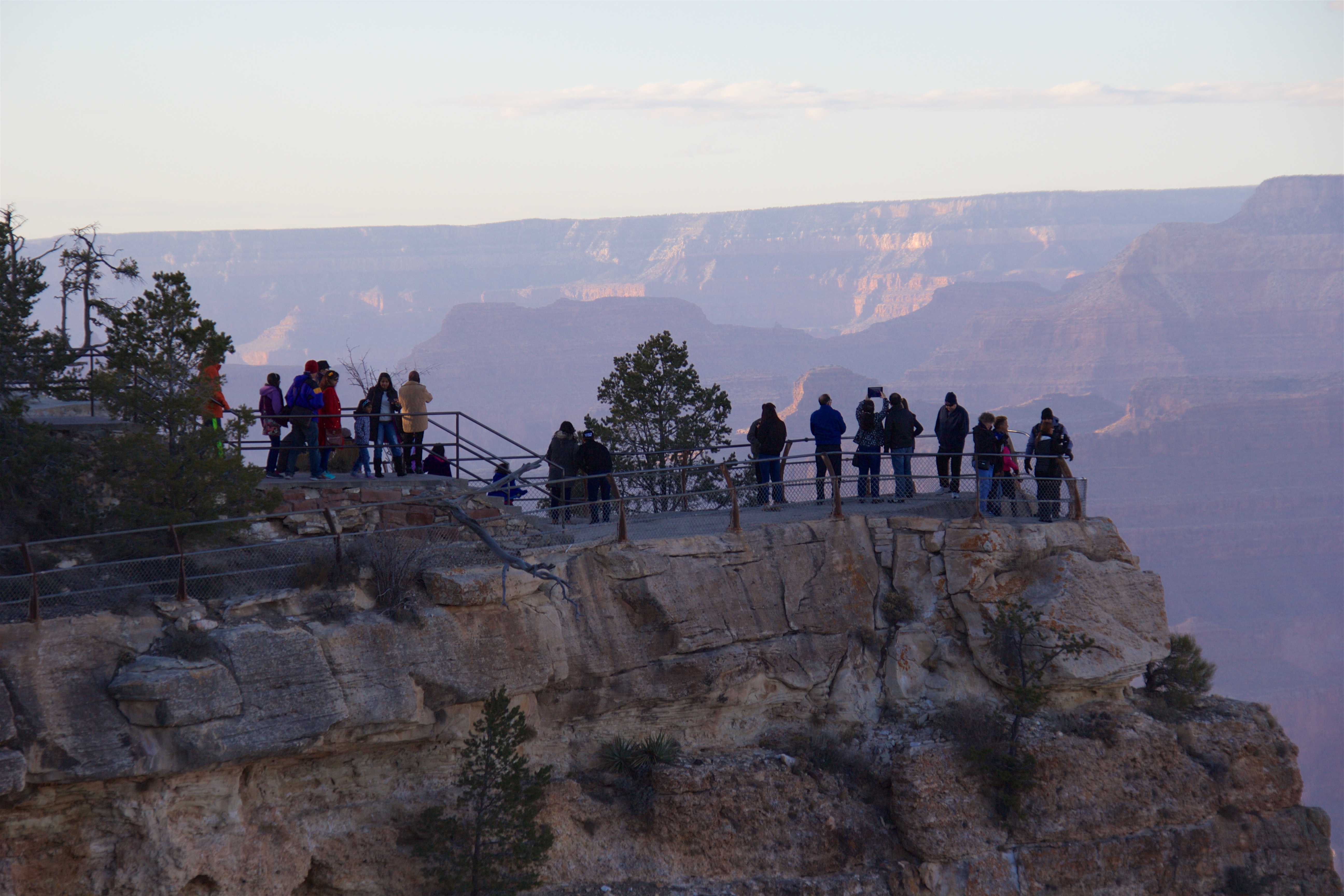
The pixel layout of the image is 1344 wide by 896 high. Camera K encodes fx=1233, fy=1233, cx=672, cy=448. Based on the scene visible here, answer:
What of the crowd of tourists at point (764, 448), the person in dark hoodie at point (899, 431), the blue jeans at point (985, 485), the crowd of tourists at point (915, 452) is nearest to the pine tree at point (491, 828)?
the crowd of tourists at point (764, 448)

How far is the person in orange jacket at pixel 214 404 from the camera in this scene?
1809 cm

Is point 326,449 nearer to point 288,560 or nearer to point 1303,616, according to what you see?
point 288,560

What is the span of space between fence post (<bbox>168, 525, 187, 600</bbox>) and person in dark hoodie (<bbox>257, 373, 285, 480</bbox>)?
165 inches

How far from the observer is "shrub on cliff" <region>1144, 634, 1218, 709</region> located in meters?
22.6

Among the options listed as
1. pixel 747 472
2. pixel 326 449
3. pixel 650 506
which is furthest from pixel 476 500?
pixel 747 472

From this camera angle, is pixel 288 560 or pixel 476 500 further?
pixel 476 500

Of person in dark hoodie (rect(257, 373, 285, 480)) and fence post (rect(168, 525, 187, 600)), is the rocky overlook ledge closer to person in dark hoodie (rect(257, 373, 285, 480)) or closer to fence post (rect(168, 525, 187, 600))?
fence post (rect(168, 525, 187, 600))

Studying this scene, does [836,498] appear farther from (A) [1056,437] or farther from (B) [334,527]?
(B) [334,527]

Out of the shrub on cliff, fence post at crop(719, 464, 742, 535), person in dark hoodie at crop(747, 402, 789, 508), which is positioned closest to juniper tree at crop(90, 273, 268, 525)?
fence post at crop(719, 464, 742, 535)

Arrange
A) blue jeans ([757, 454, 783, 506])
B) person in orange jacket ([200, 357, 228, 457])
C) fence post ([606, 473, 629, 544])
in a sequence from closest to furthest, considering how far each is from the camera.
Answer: person in orange jacket ([200, 357, 228, 457])
fence post ([606, 473, 629, 544])
blue jeans ([757, 454, 783, 506])

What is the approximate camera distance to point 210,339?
18219 mm

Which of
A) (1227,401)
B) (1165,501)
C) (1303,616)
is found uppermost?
(1227,401)

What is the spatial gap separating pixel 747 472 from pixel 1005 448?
23.3ft

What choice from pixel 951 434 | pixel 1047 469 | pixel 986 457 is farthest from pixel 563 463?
pixel 1047 469
